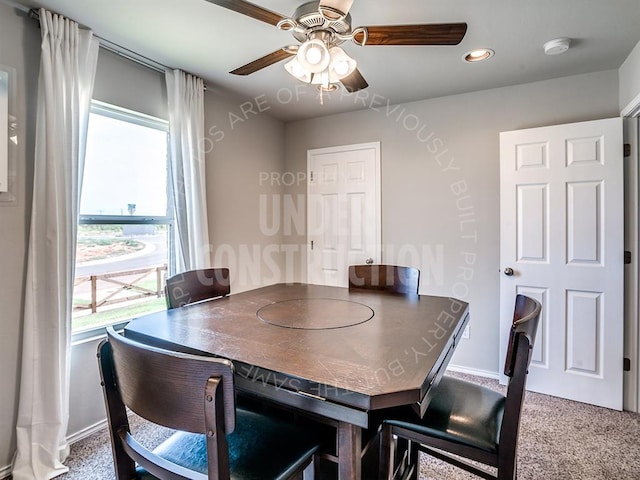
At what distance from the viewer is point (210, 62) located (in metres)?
2.39

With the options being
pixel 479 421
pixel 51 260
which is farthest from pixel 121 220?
pixel 479 421

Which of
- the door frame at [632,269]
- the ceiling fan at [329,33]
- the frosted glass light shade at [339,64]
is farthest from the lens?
the door frame at [632,269]

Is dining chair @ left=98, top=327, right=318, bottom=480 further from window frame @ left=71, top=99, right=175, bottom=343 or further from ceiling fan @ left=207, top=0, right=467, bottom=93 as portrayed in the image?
ceiling fan @ left=207, top=0, right=467, bottom=93

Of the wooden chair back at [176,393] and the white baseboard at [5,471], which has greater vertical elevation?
the wooden chair back at [176,393]

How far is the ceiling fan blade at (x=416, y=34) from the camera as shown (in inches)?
56.7

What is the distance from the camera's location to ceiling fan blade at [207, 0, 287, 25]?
4.40 ft

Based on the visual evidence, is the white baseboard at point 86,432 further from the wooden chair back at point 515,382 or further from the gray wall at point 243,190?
the wooden chair back at point 515,382

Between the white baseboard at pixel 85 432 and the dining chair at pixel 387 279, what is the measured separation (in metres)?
1.81

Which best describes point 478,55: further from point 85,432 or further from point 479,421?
point 85,432

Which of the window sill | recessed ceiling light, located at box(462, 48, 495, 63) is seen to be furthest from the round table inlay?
recessed ceiling light, located at box(462, 48, 495, 63)

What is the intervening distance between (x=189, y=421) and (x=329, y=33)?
5.32ft

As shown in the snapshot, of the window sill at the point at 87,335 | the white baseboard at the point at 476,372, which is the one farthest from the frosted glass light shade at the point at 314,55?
the white baseboard at the point at 476,372

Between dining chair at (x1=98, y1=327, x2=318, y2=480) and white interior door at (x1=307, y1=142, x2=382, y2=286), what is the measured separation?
241 centimetres

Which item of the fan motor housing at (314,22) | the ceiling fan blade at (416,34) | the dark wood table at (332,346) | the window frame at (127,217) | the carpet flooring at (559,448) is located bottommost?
the carpet flooring at (559,448)
